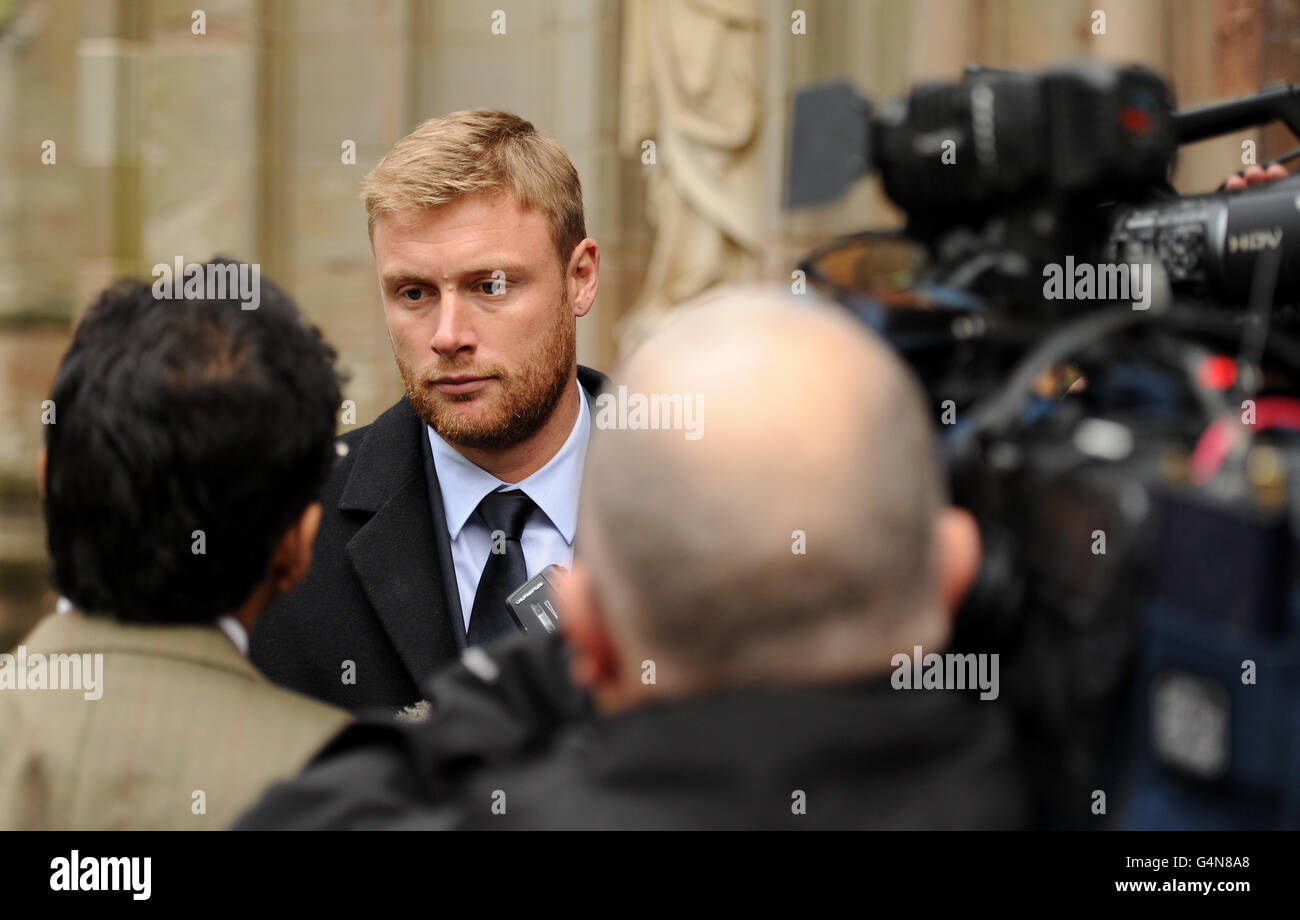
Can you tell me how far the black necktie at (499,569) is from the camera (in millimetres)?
1940

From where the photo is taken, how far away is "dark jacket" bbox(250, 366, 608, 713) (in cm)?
192

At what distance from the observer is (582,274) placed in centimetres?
221

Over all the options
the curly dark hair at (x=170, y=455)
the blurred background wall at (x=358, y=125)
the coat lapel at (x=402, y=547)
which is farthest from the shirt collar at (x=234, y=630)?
the blurred background wall at (x=358, y=125)

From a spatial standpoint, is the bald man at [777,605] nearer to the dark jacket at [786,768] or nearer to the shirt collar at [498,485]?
the dark jacket at [786,768]

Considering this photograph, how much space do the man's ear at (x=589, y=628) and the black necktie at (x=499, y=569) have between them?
42.4 inches

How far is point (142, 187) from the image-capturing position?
5.05m

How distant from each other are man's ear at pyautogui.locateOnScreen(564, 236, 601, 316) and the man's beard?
15 cm

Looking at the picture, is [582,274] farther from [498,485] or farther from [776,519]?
[776,519]

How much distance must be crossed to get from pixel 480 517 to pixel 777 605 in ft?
4.25

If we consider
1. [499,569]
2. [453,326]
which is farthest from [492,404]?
[499,569]

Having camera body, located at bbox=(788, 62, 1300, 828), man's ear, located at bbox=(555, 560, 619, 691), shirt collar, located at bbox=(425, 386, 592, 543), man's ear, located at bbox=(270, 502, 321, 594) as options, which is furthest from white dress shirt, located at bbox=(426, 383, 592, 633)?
man's ear, located at bbox=(555, 560, 619, 691)

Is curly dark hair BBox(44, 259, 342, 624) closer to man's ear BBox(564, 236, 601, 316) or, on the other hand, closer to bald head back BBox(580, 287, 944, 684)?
bald head back BBox(580, 287, 944, 684)
